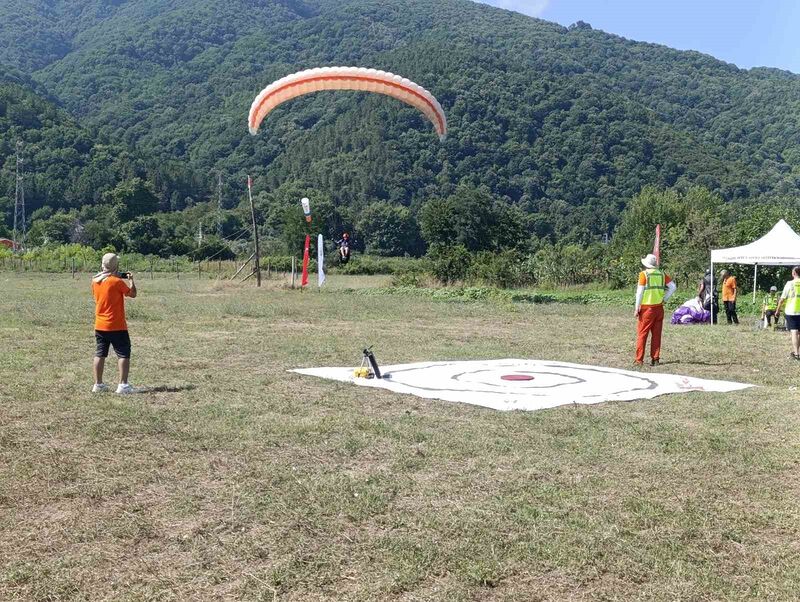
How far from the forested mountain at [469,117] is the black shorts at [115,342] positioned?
29.4 meters

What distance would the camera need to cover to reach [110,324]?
30.2ft

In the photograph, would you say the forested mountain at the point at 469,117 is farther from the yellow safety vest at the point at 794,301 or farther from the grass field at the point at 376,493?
the grass field at the point at 376,493

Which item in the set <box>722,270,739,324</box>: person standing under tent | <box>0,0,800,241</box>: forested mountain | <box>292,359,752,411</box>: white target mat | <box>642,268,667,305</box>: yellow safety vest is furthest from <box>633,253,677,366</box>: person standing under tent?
<box>0,0,800,241</box>: forested mountain

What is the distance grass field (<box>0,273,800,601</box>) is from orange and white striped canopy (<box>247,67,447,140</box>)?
539 centimetres

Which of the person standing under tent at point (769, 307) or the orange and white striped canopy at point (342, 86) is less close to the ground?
the orange and white striped canopy at point (342, 86)

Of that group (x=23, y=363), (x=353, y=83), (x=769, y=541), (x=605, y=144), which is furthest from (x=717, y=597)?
(x=605, y=144)

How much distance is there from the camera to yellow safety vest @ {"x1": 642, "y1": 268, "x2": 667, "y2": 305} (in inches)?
480

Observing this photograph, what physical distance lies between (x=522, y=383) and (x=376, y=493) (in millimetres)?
4993

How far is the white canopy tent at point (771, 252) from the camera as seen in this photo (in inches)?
798

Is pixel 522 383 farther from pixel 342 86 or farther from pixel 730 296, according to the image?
pixel 730 296

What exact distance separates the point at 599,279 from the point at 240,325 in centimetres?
2279

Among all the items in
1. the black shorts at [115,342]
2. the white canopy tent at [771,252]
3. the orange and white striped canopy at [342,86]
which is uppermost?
the orange and white striped canopy at [342,86]

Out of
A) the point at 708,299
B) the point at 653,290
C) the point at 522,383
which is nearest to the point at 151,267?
the point at 708,299

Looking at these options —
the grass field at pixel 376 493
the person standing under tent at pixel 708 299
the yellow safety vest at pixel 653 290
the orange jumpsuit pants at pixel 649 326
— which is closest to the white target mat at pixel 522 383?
the grass field at pixel 376 493
